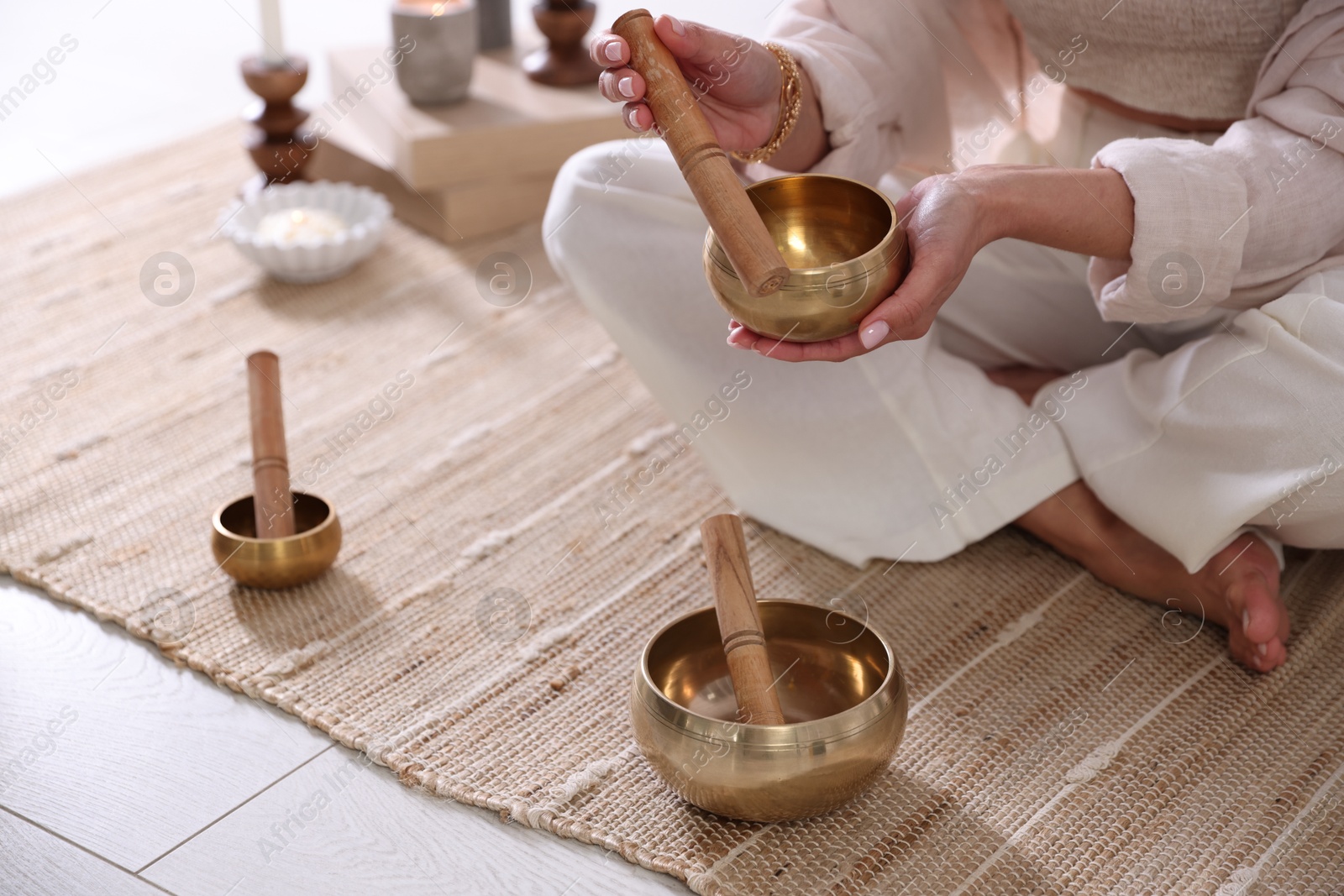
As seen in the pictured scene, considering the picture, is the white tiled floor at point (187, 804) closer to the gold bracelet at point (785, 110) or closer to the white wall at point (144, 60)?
the gold bracelet at point (785, 110)

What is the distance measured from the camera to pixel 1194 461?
130cm

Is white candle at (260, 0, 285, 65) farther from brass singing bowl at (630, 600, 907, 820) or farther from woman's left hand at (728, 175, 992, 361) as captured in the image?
brass singing bowl at (630, 600, 907, 820)

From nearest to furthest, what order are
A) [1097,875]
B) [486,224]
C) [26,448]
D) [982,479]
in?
[1097,875], [982,479], [26,448], [486,224]

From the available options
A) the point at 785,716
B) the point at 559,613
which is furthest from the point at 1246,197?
the point at 559,613

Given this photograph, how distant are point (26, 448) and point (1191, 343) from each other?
1.35 m

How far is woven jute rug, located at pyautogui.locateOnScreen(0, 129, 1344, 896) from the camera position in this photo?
109 centimetres

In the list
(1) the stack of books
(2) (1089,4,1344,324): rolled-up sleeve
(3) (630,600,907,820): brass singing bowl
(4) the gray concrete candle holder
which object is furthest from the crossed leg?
(4) the gray concrete candle holder

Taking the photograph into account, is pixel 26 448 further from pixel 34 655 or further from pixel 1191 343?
pixel 1191 343

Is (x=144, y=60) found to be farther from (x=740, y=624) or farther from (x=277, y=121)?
(x=740, y=624)

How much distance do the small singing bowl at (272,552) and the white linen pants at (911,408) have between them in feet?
1.26

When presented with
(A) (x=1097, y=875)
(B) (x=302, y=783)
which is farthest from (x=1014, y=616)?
(B) (x=302, y=783)

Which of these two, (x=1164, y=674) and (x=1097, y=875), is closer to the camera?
(x=1097, y=875)

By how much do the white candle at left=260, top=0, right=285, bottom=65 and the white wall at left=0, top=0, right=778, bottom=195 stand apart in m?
0.47

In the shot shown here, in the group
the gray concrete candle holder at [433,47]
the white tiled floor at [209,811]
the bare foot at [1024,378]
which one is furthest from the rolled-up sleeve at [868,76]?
the gray concrete candle holder at [433,47]
